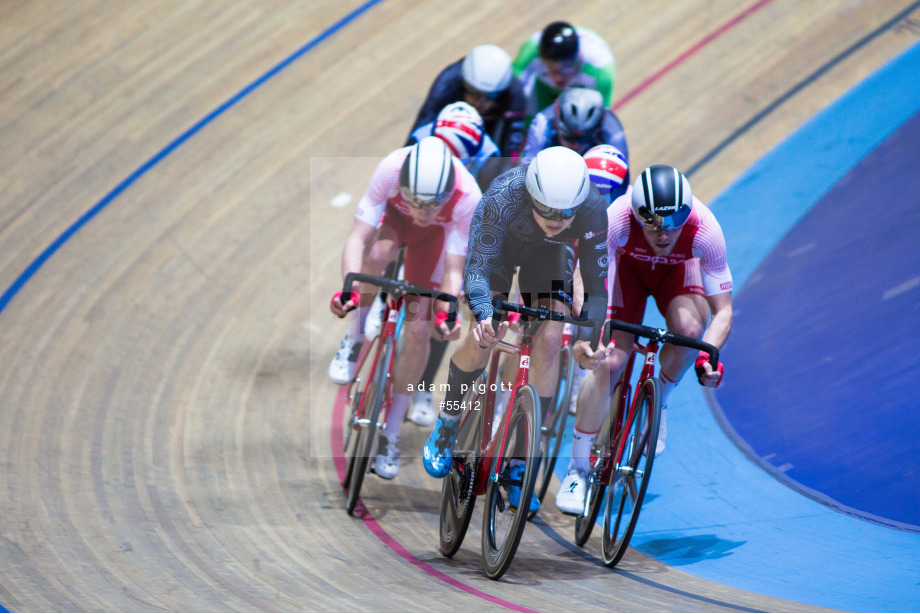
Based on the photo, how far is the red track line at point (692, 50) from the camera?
7210 mm

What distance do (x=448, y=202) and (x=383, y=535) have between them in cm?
137

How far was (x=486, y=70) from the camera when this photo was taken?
494cm

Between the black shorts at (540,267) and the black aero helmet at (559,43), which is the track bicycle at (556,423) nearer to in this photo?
the black shorts at (540,267)

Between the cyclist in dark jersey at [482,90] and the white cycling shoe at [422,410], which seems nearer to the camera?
the white cycling shoe at [422,410]

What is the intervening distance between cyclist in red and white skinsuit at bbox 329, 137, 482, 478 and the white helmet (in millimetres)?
1133

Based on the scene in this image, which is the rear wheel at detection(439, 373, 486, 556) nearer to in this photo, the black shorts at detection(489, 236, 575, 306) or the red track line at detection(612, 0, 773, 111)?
the black shorts at detection(489, 236, 575, 306)

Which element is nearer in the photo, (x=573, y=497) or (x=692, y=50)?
(x=573, y=497)

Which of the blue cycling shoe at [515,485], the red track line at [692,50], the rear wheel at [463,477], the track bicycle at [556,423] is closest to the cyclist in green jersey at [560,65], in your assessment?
the red track line at [692,50]

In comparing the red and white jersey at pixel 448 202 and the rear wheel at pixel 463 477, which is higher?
the red and white jersey at pixel 448 202

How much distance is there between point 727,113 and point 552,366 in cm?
432

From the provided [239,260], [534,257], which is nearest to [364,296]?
[534,257]

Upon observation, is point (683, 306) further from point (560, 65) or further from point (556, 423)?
point (560, 65)

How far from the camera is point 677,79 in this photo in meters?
7.30

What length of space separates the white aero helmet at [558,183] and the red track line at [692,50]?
4208 mm
